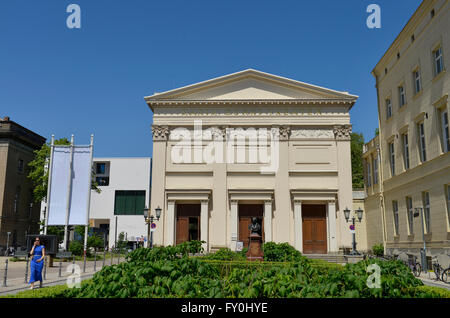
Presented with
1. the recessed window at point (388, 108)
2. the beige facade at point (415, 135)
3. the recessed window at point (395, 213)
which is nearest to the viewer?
the beige facade at point (415, 135)

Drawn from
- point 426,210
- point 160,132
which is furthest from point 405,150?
point 160,132

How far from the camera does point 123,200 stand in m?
65.6

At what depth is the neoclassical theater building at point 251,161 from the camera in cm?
3469

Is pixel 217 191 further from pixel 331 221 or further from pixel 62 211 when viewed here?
pixel 62 211

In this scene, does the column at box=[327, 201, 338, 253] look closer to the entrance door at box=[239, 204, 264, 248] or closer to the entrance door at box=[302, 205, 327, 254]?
the entrance door at box=[302, 205, 327, 254]

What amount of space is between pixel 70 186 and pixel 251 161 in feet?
52.7

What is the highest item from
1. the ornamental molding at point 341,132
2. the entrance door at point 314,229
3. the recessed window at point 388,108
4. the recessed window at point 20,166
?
the recessed window at point 388,108

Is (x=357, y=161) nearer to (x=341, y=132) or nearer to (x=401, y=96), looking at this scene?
(x=341, y=132)

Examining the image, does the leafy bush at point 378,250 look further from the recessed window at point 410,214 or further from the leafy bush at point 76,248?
the leafy bush at point 76,248

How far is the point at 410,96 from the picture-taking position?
2722 centimetres

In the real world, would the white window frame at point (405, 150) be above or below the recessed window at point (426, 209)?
above

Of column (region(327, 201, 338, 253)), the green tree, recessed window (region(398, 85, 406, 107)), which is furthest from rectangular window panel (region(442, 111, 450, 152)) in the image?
the green tree

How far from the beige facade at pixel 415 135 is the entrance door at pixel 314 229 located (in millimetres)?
4834

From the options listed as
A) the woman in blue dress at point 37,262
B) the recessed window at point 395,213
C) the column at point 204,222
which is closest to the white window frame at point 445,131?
the recessed window at point 395,213
